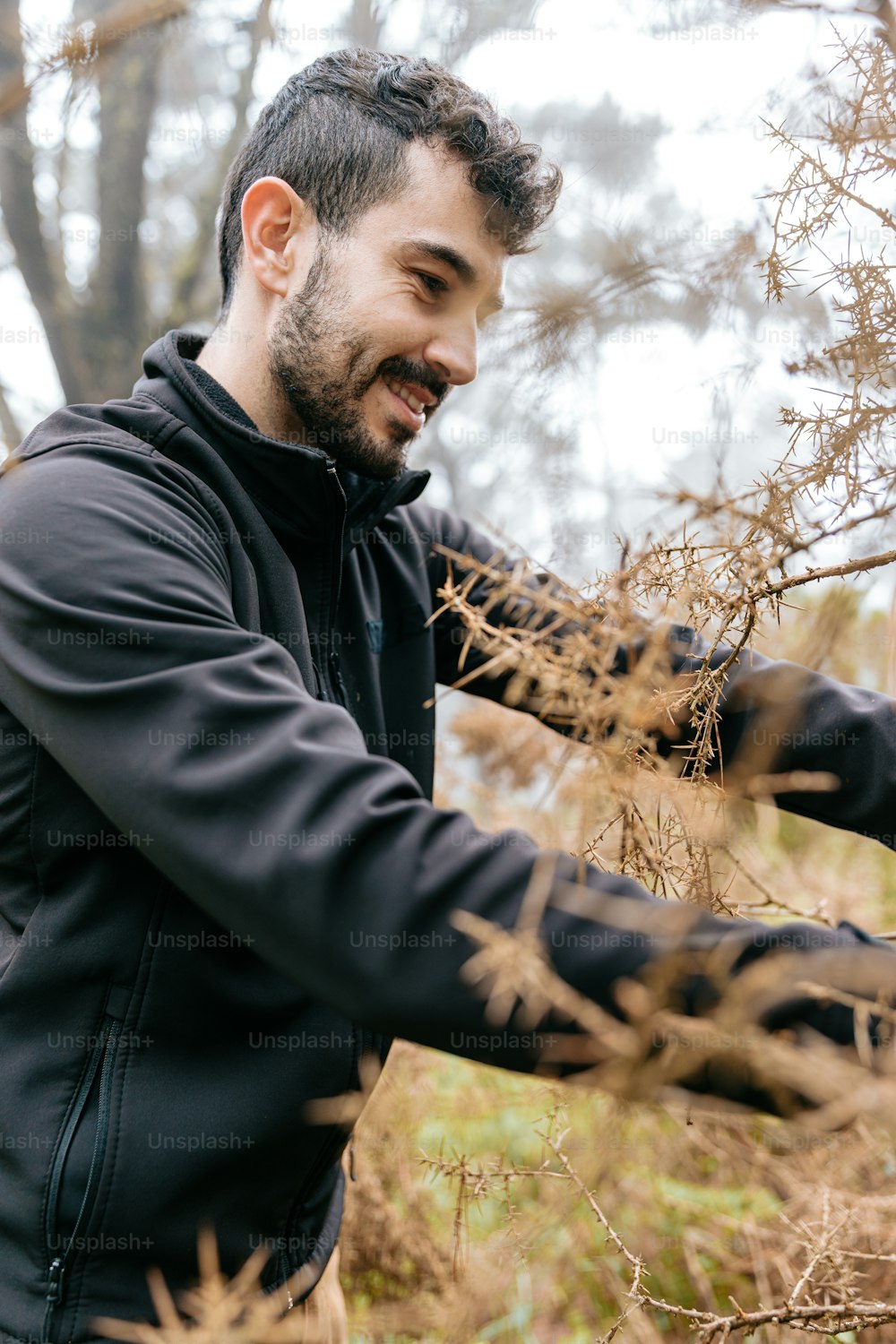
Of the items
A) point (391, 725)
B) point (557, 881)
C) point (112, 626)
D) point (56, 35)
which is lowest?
point (391, 725)

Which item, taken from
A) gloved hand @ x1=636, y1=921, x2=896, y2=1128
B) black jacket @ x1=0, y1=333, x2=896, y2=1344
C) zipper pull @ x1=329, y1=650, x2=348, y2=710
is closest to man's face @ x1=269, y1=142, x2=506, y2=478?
black jacket @ x1=0, y1=333, x2=896, y2=1344

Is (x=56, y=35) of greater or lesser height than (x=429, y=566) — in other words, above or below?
above

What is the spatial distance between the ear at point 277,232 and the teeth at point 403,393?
0.29m

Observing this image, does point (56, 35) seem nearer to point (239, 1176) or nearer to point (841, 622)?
point (841, 622)

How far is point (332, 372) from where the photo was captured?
1968mm

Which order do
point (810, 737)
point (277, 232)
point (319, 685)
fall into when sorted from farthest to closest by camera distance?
point (277, 232) → point (319, 685) → point (810, 737)

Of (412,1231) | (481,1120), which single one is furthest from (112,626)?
(481,1120)

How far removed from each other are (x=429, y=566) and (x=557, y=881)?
4.91ft

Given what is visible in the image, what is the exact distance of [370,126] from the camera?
2051 millimetres

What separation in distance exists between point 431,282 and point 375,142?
342 mm

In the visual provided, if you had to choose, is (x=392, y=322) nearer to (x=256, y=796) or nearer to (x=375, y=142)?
(x=375, y=142)

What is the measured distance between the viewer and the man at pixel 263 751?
1075mm

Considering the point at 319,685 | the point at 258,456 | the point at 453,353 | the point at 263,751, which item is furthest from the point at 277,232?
the point at 263,751

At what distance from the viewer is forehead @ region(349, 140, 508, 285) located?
6.34ft
